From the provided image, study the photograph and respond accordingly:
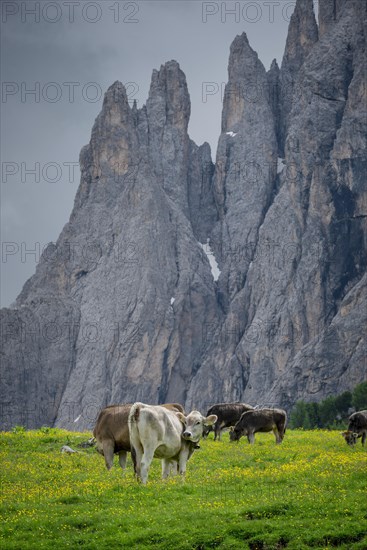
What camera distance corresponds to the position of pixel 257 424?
4178 cm

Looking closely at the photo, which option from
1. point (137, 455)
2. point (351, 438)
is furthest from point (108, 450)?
point (351, 438)

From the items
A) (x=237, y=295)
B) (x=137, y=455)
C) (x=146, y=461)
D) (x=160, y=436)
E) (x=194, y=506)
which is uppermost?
(x=237, y=295)

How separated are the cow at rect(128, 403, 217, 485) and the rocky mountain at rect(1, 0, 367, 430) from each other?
116251 millimetres

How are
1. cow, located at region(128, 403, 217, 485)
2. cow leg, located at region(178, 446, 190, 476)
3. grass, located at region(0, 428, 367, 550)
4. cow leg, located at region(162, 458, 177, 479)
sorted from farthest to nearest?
1. cow leg, located at region(162, 458, 177, 479)
2. cow leg, located at region(178, 446, 190, 476)
3. cow, located at region(128, 403, 217, 485)
4. grass, located at region(0, 428, 367, 550)

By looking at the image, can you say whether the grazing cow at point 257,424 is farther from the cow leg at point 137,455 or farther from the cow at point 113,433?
the cow leg at point 137,455

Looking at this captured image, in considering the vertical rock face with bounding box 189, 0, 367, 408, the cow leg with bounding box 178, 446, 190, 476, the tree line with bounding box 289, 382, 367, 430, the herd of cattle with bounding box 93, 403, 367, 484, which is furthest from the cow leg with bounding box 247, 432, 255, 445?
the vertical rock face with bounding box 189, 0, 367, 408

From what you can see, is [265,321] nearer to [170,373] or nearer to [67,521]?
[170,373]

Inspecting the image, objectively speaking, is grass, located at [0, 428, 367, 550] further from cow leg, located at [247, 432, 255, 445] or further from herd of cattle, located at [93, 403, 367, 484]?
cow leg, located at [247, 432, 255, 445]

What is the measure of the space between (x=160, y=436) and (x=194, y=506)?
3718mm

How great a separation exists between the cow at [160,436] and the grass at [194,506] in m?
0.63

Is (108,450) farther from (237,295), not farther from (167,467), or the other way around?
(237,295)

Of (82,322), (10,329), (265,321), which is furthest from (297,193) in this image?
(10,329)

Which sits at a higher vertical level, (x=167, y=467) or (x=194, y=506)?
(x=167, y=467)

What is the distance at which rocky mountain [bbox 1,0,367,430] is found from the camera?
159m
